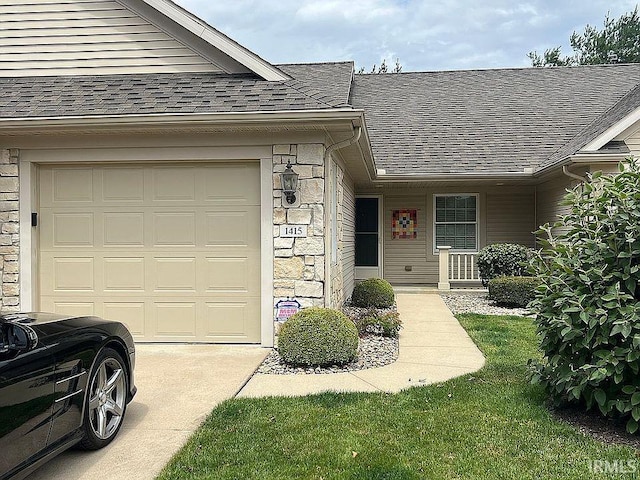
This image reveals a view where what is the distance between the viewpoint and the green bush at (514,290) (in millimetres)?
10484

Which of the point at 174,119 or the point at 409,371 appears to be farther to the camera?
the point at 174,119

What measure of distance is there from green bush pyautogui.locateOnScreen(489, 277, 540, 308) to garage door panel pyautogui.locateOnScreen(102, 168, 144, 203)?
22.6 ft

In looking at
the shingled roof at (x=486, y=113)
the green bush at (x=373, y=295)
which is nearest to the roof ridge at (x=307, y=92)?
the green bush at (x=373, y=295)

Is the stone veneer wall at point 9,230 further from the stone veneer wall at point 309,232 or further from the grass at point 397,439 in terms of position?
the grass at point 397,439

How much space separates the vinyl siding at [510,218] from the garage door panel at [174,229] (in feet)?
28.9

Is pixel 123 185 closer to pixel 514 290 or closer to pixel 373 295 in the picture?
pixel 373 295

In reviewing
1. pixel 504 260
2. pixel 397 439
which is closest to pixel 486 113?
pixel 504 260

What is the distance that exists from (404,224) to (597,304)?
32.7 ft

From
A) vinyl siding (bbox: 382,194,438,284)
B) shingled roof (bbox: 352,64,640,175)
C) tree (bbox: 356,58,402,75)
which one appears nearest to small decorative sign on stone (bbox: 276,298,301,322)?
shingled roof (bbox: 352,64,640,175)

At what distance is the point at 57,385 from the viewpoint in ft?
10.8

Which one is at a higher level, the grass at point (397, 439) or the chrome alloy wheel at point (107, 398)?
the chrome alloy wheel at point (107, 398)

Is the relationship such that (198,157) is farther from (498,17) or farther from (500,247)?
(498,17)

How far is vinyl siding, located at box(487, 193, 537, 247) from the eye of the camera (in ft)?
44.8

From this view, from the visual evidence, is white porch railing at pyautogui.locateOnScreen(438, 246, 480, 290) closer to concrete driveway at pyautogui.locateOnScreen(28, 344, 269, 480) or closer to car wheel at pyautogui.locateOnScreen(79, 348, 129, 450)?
concrete driveway at pyautogui.locateOnScreen(28, 344, 269, 480)
